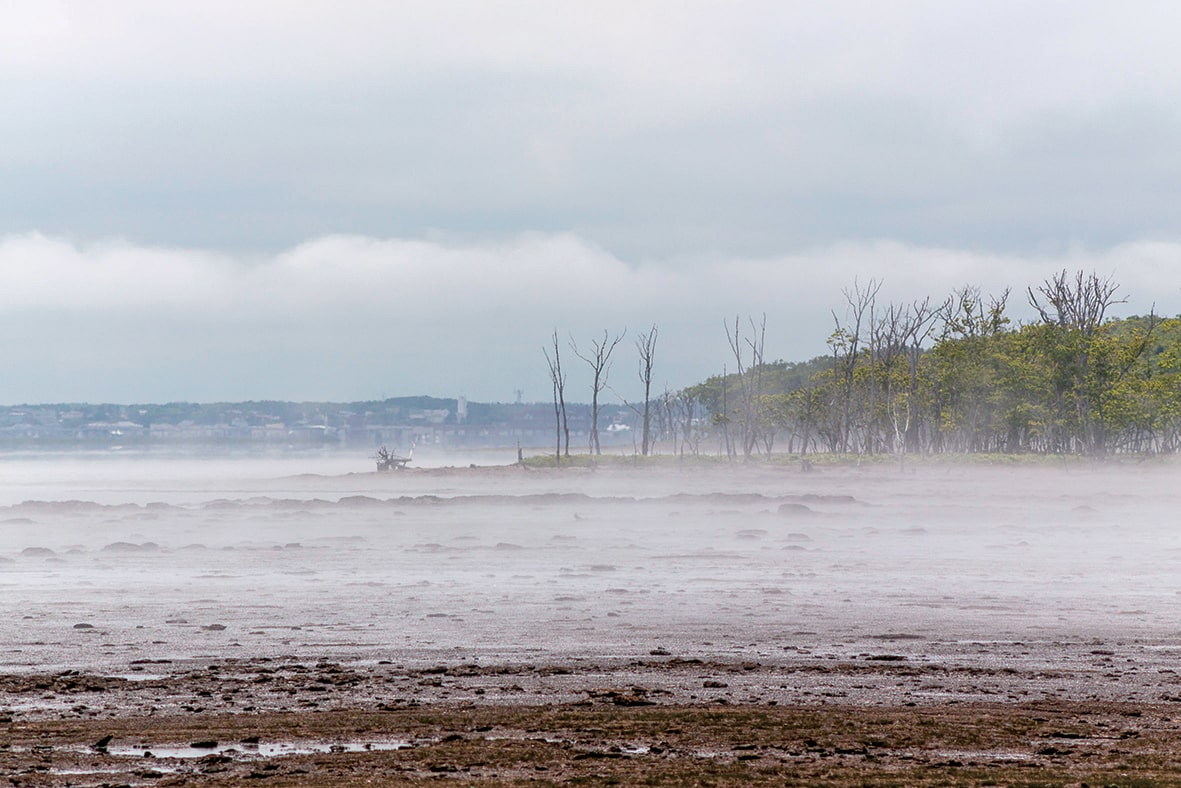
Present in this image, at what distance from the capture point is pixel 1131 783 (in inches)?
290

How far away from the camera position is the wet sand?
8.32 m

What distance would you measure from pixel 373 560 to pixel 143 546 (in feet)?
21.3

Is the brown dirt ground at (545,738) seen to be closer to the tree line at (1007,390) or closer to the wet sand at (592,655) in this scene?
the wet sand at (592,655)

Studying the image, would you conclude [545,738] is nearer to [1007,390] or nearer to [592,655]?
[592,655]

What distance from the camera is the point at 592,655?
13.6m

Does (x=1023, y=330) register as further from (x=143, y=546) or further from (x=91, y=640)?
(x=91, y=640)

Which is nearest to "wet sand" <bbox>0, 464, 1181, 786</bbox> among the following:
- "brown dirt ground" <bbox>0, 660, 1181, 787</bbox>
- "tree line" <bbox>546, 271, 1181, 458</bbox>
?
"brown dirt ground" <bbox>0, 660, 1181, 787</bbox>

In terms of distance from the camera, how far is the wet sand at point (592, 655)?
27.3 ft

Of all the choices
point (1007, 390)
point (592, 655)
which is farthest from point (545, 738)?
point (1007, 390)

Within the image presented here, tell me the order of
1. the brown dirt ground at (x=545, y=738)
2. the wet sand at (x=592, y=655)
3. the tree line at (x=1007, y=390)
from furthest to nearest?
the tree line at (x=1007, y=390) → the wet sand at (x=592, y=655) → the brown dirt ground at (x=545, y=738)

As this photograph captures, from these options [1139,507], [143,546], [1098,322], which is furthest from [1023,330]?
[143,546]

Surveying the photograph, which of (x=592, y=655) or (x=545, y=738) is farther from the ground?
(x=545, y=738)

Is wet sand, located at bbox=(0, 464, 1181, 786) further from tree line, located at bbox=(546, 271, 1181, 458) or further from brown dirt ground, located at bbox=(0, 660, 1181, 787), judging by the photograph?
tree line, located at bbox=(546, 271, 1181, 458)

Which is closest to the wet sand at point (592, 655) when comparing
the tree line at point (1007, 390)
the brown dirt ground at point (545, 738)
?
the brown dirt ground at point (545, 738)
